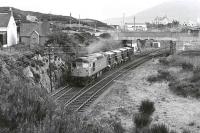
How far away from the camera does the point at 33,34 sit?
51.5 m

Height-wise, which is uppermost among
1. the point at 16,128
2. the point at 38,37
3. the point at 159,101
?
the point at 38,37

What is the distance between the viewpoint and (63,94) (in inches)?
1180

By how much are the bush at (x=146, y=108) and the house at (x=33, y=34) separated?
28930 mm

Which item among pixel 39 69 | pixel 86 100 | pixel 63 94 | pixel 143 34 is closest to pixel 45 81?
pixel 39 69

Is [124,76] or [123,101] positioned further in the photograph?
[124,76]

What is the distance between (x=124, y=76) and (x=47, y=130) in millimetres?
32506

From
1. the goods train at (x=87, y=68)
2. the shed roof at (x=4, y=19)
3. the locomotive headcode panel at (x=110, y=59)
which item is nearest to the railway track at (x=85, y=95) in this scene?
the goods train at (x=87, y=68)

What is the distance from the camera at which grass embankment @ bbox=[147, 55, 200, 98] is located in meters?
34.1

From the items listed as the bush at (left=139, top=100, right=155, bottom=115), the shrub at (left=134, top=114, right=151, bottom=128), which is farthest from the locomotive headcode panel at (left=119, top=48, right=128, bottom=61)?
the shrub at (left=134, top=114, right=151, bottom=128)

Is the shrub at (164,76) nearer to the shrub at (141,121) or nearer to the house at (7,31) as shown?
the shrub at (141,121)

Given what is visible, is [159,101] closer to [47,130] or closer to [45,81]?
[45,81]

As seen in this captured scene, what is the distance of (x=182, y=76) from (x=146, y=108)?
60.2 ft

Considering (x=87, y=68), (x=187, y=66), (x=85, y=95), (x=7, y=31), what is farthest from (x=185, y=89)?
(x=7, y=31)

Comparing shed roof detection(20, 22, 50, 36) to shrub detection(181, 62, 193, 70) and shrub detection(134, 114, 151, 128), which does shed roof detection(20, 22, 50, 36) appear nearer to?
shrub detection(181, 62, 193, 70)
